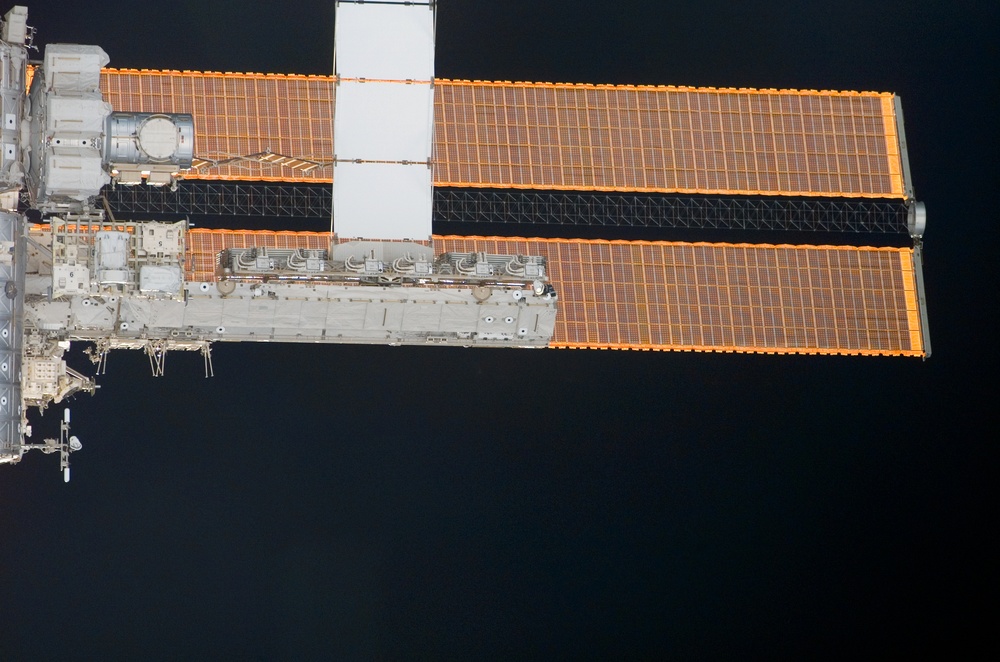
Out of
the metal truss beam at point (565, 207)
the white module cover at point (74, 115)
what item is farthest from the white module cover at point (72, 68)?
the metal truss beam at point (565, 207)

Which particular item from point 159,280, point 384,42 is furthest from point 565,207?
point 159,280

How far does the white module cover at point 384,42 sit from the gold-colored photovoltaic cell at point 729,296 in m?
5.00

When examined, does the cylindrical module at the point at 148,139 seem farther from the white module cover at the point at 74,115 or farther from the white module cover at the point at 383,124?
the white module cover at the point at 383,124

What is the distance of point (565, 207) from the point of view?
130 ft

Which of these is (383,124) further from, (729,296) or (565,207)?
(729,296)

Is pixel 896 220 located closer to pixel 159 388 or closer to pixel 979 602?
pixel 979 602

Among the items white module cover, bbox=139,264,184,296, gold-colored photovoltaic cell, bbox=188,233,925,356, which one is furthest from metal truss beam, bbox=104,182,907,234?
white module cover, bbox=139,264,184,296

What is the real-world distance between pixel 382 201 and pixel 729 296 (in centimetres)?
782

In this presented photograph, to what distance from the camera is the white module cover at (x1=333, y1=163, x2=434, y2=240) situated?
32969 millimetres

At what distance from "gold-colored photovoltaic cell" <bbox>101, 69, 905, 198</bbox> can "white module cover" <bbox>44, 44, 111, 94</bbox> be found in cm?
688

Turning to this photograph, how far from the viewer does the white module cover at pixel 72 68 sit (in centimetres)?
3072

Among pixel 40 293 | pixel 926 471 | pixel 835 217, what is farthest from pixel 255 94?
pixel 926 471

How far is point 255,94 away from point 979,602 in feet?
48.8

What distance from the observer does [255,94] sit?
126 feet
